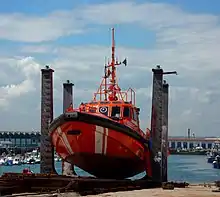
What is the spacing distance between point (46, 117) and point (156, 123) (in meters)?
7.61

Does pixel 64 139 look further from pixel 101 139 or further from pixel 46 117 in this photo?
pixel 46 117

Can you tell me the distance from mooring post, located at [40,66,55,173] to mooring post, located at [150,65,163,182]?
6872mm

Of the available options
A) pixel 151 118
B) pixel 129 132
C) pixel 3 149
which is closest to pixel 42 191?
pixel 129 132

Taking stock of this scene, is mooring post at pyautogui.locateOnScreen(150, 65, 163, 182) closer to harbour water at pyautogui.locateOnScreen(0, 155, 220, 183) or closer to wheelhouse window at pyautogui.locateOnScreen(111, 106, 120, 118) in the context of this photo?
wheelhouse window at pyautogui.locateOnScreen(111, 106, 120, 118)

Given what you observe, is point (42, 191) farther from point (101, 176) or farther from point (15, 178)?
point (101, 176)

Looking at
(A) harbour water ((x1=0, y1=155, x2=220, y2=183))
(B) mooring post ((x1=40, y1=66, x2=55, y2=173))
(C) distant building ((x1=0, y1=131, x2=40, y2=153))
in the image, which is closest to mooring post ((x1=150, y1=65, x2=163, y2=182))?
(B) mooring post ((x1=40, y1=66, x2=55, y2=173))

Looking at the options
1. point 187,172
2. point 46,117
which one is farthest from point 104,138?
point 187,172

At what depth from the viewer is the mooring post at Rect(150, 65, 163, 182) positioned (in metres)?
32.0

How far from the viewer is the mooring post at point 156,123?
32.0m

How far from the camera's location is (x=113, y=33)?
3772 cm

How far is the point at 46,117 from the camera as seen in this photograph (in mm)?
35312

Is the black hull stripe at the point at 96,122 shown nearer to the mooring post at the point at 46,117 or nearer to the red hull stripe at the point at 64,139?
the red hull stripe at the point at 64,139

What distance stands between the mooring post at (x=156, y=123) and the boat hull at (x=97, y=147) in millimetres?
914

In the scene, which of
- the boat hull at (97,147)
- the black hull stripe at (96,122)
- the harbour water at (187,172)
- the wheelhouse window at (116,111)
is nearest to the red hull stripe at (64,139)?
the boat hull at (97,147)
